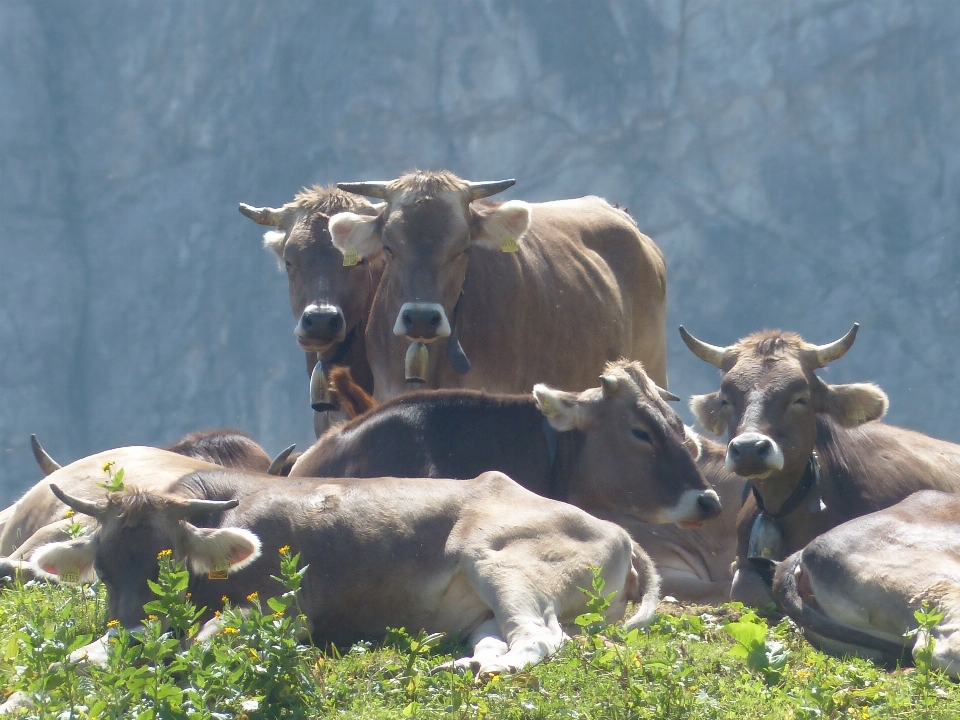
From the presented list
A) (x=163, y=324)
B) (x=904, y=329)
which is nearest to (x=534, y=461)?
(x=904, y=329)

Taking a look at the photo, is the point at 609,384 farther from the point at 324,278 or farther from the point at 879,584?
the point at 324,278

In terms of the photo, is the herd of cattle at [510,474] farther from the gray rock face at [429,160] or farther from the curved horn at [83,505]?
the gray rock face at [429,160]

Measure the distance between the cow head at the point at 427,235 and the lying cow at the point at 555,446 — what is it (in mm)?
1170

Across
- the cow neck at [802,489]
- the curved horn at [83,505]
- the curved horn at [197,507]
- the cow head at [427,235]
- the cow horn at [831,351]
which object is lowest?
the cow neck at [802,489]

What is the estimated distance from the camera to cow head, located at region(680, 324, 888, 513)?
7.22 metres

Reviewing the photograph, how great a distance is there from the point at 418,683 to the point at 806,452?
3669 mm

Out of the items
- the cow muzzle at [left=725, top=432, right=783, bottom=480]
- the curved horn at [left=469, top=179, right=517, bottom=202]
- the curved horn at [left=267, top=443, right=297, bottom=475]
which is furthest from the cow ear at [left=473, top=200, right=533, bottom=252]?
the cow muzzle at [left=725, top=432, right=783, bottom=480]

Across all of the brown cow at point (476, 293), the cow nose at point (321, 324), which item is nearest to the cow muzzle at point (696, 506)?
the brown cow at point (476, 293)

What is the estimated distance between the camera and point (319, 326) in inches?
365

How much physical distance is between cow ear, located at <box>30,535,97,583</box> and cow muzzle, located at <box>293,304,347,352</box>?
3713 millimetres

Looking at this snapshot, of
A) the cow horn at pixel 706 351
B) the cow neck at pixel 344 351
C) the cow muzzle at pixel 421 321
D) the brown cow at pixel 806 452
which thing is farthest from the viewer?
the cow neck at pixel 344 351

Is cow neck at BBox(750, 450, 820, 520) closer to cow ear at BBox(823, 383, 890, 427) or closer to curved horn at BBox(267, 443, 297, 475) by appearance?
cow ear at BBox(823, 383, 890, 427)

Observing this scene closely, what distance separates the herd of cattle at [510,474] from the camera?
561 cm

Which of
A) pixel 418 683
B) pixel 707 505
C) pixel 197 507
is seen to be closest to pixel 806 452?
pixel 707 505
